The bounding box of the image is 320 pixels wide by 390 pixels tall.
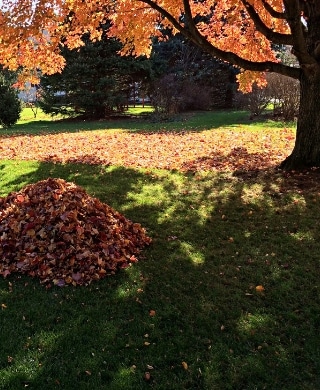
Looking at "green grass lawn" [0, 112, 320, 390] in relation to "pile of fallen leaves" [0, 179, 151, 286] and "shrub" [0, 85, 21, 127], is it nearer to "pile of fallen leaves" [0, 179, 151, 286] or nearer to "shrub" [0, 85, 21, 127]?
"pile of fallen leaves" [0, 179, 151, 286]

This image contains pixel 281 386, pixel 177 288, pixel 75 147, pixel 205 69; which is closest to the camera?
pixel 281 386

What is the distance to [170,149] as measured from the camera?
34.8ft

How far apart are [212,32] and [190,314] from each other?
10003 mm

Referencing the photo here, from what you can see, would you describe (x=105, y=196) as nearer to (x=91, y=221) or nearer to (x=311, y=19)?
(x=91, y=221)

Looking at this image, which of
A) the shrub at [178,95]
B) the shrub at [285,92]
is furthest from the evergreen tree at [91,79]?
the shrub at [285,92]

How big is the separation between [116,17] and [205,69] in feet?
54.2

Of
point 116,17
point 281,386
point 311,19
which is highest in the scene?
point 116,17

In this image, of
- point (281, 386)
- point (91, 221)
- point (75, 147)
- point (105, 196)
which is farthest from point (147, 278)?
point (75, 147)

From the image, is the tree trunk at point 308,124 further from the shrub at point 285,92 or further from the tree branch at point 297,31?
the shrub at point 285,92

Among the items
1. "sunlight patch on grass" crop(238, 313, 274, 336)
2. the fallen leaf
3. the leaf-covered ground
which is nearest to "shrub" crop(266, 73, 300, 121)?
the leaf-covered ground

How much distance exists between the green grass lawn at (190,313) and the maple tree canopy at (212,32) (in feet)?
7.55

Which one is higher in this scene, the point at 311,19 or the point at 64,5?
the point at 64,5

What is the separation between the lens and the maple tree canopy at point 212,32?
7008 mm

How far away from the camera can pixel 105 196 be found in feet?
22.8
